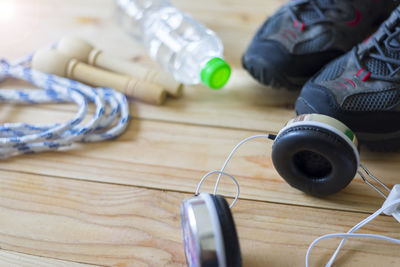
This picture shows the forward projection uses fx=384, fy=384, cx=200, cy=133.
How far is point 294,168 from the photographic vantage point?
64 cm

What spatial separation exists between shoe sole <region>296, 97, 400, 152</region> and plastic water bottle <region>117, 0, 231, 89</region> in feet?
0.60

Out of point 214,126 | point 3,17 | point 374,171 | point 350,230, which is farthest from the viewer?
point 3,17

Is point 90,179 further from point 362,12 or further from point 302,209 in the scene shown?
point 362,12

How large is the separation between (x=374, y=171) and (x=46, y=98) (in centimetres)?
71

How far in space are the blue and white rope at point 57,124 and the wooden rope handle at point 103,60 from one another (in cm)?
7

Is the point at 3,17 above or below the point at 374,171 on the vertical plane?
above

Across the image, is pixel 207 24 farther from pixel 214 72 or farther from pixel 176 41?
pixel 214 72

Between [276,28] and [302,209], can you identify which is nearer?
[302,209]

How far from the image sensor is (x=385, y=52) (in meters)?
0.74

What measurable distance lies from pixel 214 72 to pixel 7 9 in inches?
29.8

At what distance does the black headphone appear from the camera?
0.47 metres

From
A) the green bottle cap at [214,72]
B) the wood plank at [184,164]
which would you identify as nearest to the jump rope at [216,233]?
the wood plank at [184,164]

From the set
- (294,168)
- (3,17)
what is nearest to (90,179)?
(294,168)

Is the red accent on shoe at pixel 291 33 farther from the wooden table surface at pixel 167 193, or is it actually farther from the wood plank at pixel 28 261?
the wood plank at pixel 28 261
